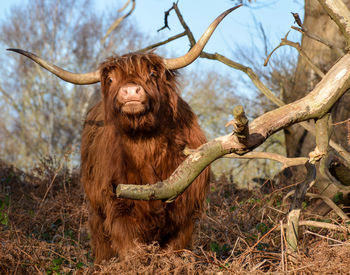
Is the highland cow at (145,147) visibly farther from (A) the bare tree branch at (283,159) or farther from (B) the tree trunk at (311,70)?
(B) the tree trunk at (311,70)

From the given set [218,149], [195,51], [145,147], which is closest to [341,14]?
[195,51]

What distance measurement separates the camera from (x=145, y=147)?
13.2 feet

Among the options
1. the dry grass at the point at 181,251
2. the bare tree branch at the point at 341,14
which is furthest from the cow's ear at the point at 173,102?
the bare tree branch at the point at 341,14

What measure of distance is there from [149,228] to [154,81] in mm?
1290

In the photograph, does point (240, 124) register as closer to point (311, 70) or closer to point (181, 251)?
point (181, 251)

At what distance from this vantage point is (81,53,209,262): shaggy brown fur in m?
3.89

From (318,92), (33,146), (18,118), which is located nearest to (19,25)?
(18,118)

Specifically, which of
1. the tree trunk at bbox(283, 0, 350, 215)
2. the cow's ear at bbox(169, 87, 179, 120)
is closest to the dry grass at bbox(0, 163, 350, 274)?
the cow's ear at bbox(169, 87, 179, 120)

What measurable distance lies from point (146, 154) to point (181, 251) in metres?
0.89

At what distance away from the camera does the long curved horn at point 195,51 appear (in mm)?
3514

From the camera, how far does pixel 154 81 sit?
3.99m

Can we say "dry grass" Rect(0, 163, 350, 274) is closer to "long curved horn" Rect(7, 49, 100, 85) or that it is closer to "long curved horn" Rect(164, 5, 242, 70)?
"long curved horn" Rect(7, 49, 100, 85)

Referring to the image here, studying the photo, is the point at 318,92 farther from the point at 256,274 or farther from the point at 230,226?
the point at 230,226

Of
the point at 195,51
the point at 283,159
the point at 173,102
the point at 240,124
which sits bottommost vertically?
the point at 283,159
